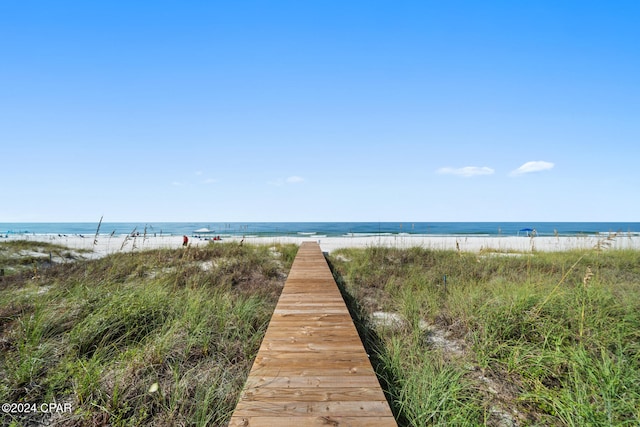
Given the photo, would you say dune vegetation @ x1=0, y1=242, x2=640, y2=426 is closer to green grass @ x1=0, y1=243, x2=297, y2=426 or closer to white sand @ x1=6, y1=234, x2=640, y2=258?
green grass @ x1=0, y1=243, x2=297, y2=426

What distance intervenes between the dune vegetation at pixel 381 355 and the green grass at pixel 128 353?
0.05 ft

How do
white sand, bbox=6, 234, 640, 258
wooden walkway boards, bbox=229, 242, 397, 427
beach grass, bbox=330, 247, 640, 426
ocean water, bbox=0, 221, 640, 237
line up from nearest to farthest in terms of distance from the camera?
wooden walkway boards, bbox=229, 242, 397, 427, beach grass, bbox=330, 247, 640, 426, white sand, bbox=6, 234, 640, 258, ocean water, bbox=0, 221, 640, 237

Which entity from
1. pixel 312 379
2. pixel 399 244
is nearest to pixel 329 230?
pixel 399 244

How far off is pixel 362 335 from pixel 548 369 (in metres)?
2.21

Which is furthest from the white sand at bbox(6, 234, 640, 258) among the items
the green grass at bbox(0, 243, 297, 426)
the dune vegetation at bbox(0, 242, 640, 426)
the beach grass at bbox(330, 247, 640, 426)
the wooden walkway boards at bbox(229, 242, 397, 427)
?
the wooden walkway boards at bbox(229, 242, 397, 427)

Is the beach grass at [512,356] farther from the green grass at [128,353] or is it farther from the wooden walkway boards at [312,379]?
the green grass at [128,353]

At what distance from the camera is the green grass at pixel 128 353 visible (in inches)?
99.3

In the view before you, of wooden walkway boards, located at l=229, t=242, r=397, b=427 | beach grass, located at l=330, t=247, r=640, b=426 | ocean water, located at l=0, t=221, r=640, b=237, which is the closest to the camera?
wooden walkway boards, located at l=229, t=242, r=397, b=427

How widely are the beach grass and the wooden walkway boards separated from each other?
14.9 inches

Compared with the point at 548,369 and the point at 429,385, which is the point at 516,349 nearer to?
the point at 548,369

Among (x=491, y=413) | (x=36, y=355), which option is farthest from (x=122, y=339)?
(x=491, y=413)

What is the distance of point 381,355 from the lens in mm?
3389

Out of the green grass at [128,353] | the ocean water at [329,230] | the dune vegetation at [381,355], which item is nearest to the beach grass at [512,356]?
the dune vegetation at [381,355]

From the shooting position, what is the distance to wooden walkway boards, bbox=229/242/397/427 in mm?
2025
